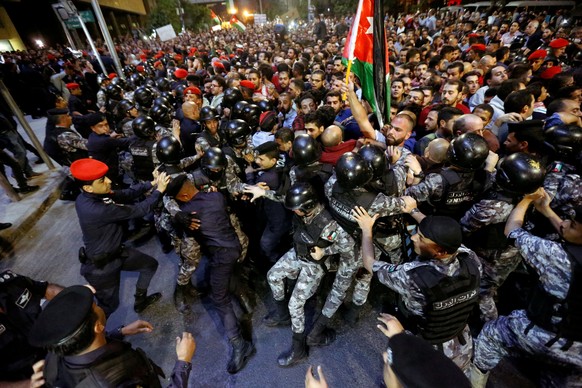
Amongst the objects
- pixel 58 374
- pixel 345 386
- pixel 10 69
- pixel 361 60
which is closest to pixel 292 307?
pixel 345 386

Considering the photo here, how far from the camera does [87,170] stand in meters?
3.14

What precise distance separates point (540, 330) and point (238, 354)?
114 inches

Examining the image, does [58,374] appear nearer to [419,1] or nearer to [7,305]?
[7,305]

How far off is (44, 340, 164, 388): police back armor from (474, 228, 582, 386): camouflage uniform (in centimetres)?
287

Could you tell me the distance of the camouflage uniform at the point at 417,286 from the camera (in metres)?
2.18

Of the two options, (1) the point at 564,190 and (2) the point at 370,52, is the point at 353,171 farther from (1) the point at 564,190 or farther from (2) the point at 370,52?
(2) the point at 370,52

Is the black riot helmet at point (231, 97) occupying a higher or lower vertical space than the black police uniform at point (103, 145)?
higher

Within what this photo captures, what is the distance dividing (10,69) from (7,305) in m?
15.1

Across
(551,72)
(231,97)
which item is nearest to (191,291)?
(231,97)

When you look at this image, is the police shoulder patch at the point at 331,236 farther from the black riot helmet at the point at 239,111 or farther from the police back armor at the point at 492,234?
the black riot helmet at the point at 239,111

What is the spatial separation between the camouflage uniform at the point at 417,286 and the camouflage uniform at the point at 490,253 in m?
0.68

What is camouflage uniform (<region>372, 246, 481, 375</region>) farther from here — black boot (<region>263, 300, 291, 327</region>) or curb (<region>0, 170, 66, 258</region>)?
curb (<region>0, 170, 66, 258</region>)

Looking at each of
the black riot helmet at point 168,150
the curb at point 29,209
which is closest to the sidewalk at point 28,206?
the curb at point 29,209

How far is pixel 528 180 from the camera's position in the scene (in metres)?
2.44
